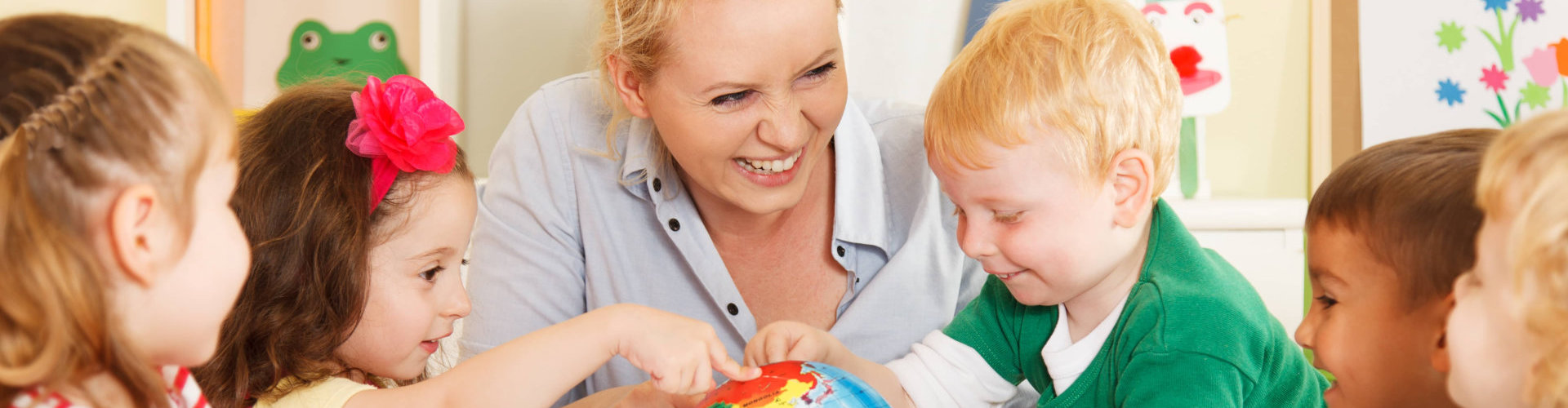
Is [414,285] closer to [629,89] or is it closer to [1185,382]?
[629,89]

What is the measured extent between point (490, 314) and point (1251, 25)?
3022 mm

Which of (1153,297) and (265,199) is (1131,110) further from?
(265,199)

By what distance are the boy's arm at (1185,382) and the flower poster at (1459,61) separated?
8.93 feet

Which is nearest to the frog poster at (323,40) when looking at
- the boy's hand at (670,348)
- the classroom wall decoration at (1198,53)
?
the classroom wall decoration at (1198,53)

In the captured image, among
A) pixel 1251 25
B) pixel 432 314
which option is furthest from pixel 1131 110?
pixel 1251 25

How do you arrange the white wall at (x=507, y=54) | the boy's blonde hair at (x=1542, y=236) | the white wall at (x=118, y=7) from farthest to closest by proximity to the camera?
the white wall at (x=507, y=54), the white wall at (x=118, y=7), the boy's blonde hair at (x=1542, y=236)

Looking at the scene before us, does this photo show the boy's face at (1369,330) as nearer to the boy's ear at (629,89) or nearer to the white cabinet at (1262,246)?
the boy's ear at (629,89)

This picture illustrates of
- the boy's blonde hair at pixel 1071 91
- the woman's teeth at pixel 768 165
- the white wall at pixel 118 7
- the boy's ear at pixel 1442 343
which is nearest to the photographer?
the boy's ear at pixel 1442 343

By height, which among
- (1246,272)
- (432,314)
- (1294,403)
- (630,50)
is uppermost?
(630,50)

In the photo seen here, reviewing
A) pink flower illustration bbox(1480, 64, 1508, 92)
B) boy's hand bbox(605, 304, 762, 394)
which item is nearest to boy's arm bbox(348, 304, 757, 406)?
boy's hand bbox(605, 304, 762, 394)

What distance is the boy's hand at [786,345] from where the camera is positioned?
69.4 inches

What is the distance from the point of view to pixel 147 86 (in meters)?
0.98

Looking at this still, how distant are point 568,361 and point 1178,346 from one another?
0.79 metres

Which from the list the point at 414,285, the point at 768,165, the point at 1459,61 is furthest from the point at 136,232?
the point at 1459,61
